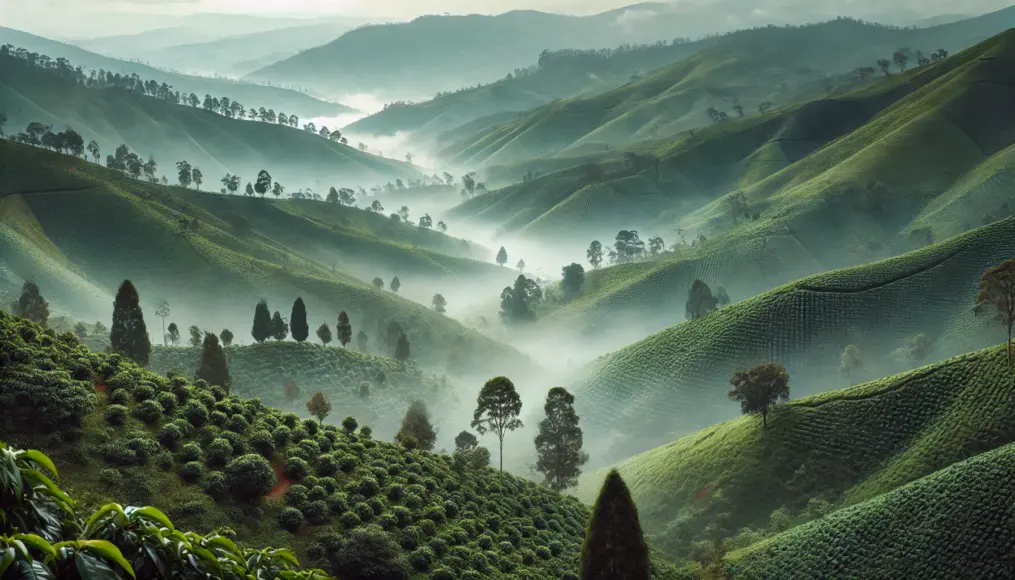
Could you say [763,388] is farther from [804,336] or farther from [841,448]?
[804,336]

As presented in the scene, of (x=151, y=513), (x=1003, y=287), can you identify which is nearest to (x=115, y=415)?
(x=151, y=513)

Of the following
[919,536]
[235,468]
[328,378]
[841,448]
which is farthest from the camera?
[328,378]

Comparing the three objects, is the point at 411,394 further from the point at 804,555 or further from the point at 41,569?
the point at 41,569

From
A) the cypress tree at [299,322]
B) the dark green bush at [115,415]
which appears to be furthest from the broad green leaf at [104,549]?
the cypress tree at [299,322]

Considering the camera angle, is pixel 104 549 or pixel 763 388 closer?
pixel 104 549

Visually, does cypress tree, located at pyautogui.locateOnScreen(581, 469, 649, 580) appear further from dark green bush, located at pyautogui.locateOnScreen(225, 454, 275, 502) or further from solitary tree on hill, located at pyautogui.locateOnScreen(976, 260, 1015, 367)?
solitary tree on hill, located at pyautogui.locateOnScreen(976, 260, 1015, 367)
